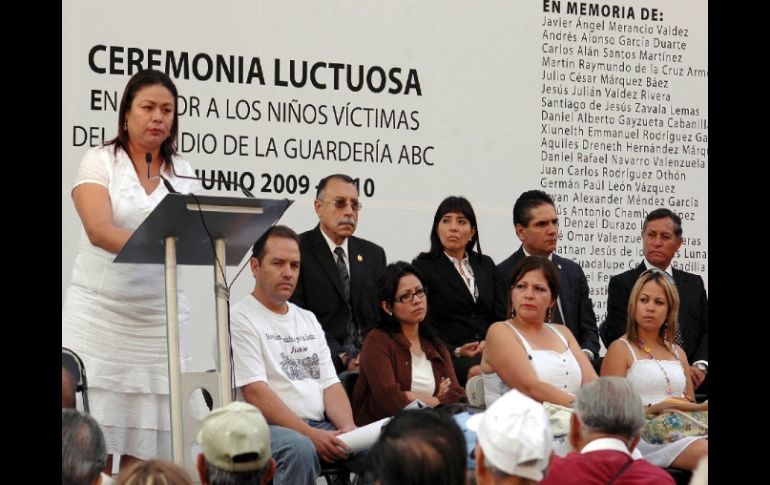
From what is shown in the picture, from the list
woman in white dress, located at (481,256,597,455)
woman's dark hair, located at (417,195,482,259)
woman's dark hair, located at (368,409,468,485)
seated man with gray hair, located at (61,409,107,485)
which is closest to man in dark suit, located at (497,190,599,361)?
woman's dark hair, located at (417,195,482,259)

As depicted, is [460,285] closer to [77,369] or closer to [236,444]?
[77,369]

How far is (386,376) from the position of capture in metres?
5.68

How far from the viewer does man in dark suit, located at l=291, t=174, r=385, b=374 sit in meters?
6.38

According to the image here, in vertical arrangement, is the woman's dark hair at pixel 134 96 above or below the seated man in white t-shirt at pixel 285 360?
above

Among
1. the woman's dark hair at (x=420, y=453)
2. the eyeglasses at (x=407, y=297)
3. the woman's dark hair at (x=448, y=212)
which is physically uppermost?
the woman's dark hair at (x=448, y=212)

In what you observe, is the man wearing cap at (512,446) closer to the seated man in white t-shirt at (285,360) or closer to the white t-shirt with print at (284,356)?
the seated man in white t-shirt at (285,360)

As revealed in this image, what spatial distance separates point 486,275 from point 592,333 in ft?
2.20

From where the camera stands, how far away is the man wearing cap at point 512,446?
3025mm

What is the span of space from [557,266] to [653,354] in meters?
0.93

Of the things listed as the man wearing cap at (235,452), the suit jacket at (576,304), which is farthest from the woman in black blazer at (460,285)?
the man wearing cap at (235,452)

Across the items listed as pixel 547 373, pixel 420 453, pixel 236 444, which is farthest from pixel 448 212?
pixel 420 453

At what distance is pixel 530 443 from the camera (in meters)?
3.03

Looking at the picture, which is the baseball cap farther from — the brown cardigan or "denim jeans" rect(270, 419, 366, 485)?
the brown cardigan

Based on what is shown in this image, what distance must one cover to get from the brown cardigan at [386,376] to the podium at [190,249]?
4.25 feet
